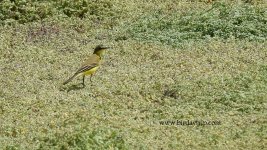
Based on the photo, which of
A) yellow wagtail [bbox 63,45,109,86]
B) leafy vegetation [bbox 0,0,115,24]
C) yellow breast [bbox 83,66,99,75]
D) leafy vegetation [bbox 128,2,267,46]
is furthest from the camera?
leafy vegetation [bbox 0,0,115,24]

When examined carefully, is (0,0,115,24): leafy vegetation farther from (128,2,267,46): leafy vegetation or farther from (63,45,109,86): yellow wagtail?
(63,45,109,86): yellow wagtail

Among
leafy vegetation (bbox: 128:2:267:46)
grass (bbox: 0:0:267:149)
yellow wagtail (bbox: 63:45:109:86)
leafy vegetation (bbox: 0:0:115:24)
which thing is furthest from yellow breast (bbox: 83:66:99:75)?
leafy vegetation (bbox: 0:0:115:24)

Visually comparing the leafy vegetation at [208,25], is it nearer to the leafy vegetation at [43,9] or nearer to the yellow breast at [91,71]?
the leafy vegetation at [43,9]

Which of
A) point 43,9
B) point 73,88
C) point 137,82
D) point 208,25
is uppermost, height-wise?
point 208,25

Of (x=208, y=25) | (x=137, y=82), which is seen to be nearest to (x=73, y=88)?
(x=137, y=82)

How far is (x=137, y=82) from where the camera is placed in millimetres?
14742

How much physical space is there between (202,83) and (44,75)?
3.63 meters

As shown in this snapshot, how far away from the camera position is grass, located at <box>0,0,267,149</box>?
11641 millimetres

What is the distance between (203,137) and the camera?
38.4 ft

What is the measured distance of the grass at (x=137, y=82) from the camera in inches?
458

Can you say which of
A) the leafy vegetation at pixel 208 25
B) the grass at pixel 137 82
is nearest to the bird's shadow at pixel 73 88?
the grass at pixel 137 82

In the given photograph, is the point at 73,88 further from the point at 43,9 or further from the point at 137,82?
the point at 43,9

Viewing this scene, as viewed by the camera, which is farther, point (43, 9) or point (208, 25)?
point (43, 9)

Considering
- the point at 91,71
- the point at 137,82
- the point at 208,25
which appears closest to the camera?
the point at 137,82
